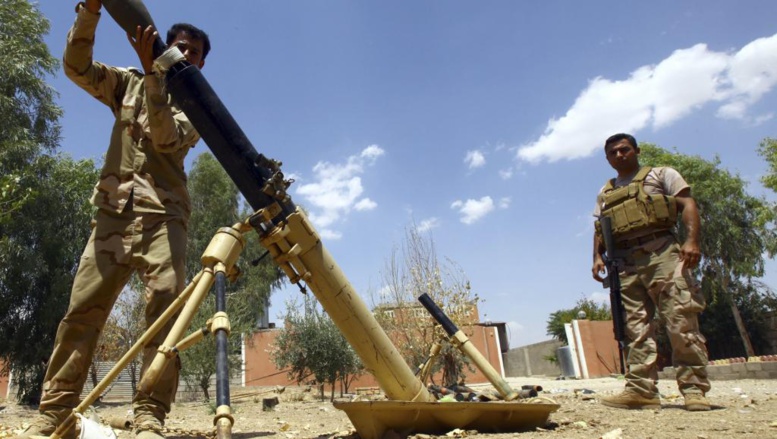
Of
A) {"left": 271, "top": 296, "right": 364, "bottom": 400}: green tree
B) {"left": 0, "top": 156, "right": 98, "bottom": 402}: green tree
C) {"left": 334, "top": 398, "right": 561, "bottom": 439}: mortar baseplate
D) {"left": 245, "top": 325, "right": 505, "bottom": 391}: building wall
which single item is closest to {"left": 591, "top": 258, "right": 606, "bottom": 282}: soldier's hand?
{"left": 334, "top": 398, "right": 561, "bottom": 439}: mortar baseplate

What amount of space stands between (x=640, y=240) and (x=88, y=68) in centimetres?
395

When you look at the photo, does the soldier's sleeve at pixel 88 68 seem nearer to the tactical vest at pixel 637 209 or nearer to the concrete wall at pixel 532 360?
the tactical vest at pixel 637 209

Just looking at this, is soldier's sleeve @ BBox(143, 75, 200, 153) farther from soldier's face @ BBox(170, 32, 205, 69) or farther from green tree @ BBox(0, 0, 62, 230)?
green tree @ BBox(0, 0, 62, 230)

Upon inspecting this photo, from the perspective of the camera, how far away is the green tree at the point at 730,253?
768 inches

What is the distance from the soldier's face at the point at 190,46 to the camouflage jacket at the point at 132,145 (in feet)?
1.01

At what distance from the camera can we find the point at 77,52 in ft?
8.76

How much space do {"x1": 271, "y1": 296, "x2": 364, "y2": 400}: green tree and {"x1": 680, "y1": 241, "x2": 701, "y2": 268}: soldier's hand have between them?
757 cm

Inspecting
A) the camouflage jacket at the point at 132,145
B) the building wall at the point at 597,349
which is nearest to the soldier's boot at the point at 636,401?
the camouflage jacket at the point at 132,145

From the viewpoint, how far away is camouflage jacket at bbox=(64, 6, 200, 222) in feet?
8.84

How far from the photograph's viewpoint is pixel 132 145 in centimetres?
292

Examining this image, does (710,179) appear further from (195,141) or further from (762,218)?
(195,141)

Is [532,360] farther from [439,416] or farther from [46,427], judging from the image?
[46,427]

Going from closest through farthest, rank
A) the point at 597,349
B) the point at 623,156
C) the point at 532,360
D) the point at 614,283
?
the point at 614,283 → the point at 623,156 → the point at 597,349 → the point at 532,360

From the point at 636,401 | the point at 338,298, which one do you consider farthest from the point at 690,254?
the point at 338,298
